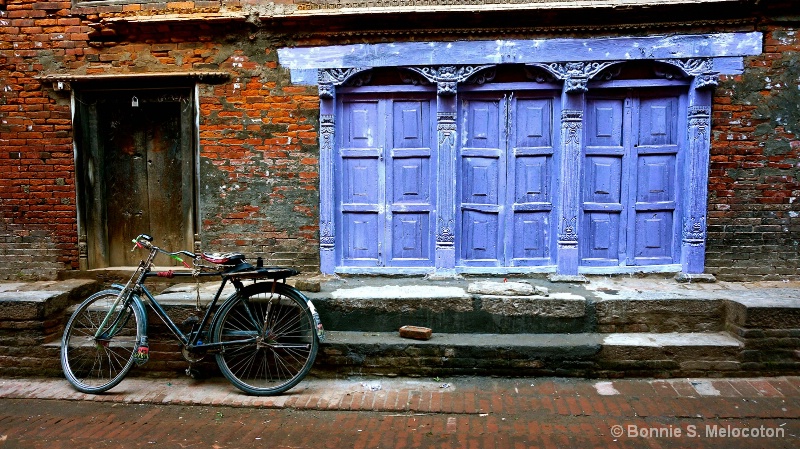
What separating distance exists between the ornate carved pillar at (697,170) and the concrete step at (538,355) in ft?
3.86

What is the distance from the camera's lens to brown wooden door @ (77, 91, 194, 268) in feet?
20.2

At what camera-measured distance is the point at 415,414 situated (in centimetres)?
419

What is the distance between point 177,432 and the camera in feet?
13.0

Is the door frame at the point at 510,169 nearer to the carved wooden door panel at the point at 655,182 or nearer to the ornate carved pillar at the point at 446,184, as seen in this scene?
the ornate carved pillar at the point at 446,184

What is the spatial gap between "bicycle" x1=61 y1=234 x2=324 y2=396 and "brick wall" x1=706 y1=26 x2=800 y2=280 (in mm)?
4645

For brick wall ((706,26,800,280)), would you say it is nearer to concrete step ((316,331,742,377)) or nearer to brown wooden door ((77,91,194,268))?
concrete step ((316,331,742,377))

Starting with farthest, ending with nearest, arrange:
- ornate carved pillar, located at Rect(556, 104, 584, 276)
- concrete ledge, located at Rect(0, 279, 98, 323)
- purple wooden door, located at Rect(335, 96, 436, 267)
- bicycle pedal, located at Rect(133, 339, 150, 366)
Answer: purple wooden door, located at Rect(335, 96, 436, 267) < ornate carved pillar, located at Rect(556, 104, 584, 276) < concrete ledge, located at Rect(0, 279, 98, 323) < bicycle pedal, located at Rect(133, 339, 150, 366)

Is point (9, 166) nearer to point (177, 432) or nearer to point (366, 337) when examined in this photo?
point (177, 432)

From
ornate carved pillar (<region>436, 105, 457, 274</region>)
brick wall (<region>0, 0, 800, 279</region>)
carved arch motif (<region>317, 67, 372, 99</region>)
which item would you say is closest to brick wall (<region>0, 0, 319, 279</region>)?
brick wall (<region>0, 0, 800, 279</region>)

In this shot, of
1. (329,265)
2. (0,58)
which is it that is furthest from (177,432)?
(0,58)

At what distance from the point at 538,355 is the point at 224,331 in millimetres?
2863

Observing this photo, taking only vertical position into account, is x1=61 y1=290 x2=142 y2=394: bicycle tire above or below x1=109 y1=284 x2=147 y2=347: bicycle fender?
below

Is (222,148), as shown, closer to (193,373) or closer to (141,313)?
(141,313)

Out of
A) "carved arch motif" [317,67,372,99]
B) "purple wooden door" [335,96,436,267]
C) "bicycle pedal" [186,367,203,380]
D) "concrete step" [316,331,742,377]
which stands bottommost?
"bicycle pedal" [186,367,203,380]
